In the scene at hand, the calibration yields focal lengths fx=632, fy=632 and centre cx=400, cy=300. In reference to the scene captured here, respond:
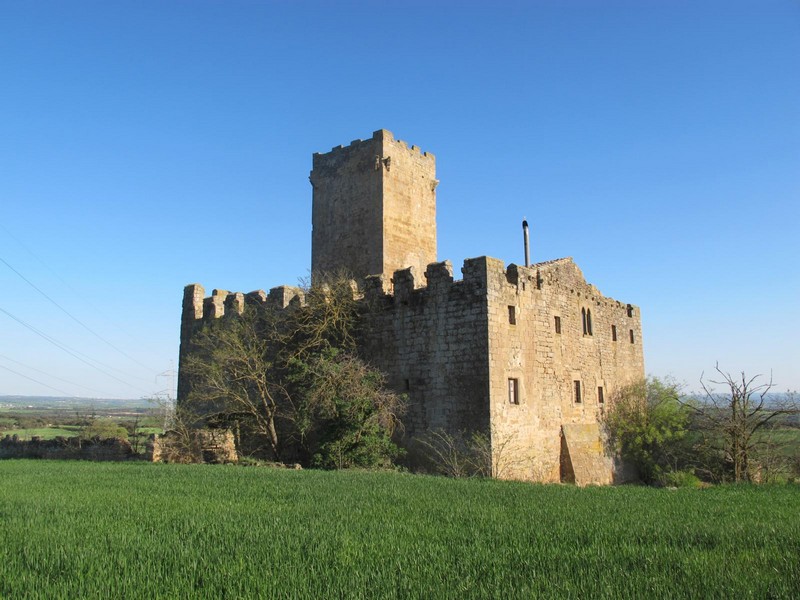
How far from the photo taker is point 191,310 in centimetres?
2730

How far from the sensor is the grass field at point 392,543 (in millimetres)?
5906

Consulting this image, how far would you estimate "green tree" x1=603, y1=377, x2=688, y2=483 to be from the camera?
2350cm

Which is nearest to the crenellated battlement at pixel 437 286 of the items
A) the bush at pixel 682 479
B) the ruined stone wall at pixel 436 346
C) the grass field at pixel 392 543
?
the ruined stone wall at pixel 436 346

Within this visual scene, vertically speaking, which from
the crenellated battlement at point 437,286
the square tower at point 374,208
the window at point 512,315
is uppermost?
the square tower at point 374,208

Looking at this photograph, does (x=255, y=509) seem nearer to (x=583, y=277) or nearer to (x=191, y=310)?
(x=583, y=277)

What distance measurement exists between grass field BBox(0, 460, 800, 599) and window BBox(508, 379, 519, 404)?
5.62 m

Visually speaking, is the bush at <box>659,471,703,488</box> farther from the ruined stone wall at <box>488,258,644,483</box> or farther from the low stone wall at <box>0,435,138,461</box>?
the low stone wall at <box>0,435,138,461</box>

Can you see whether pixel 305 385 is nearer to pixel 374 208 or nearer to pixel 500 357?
pixel 500 357

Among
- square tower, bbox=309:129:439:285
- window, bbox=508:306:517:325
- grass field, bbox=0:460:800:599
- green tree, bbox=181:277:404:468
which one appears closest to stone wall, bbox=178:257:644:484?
window, bbox=508:306:517:325

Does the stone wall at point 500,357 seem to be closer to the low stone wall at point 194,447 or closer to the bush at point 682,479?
the bush at point 682,479

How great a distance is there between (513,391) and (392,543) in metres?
11.7

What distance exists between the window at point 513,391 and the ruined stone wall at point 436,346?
1.17m

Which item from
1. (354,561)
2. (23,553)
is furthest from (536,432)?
(23,553)

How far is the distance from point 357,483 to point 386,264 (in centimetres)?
1164
